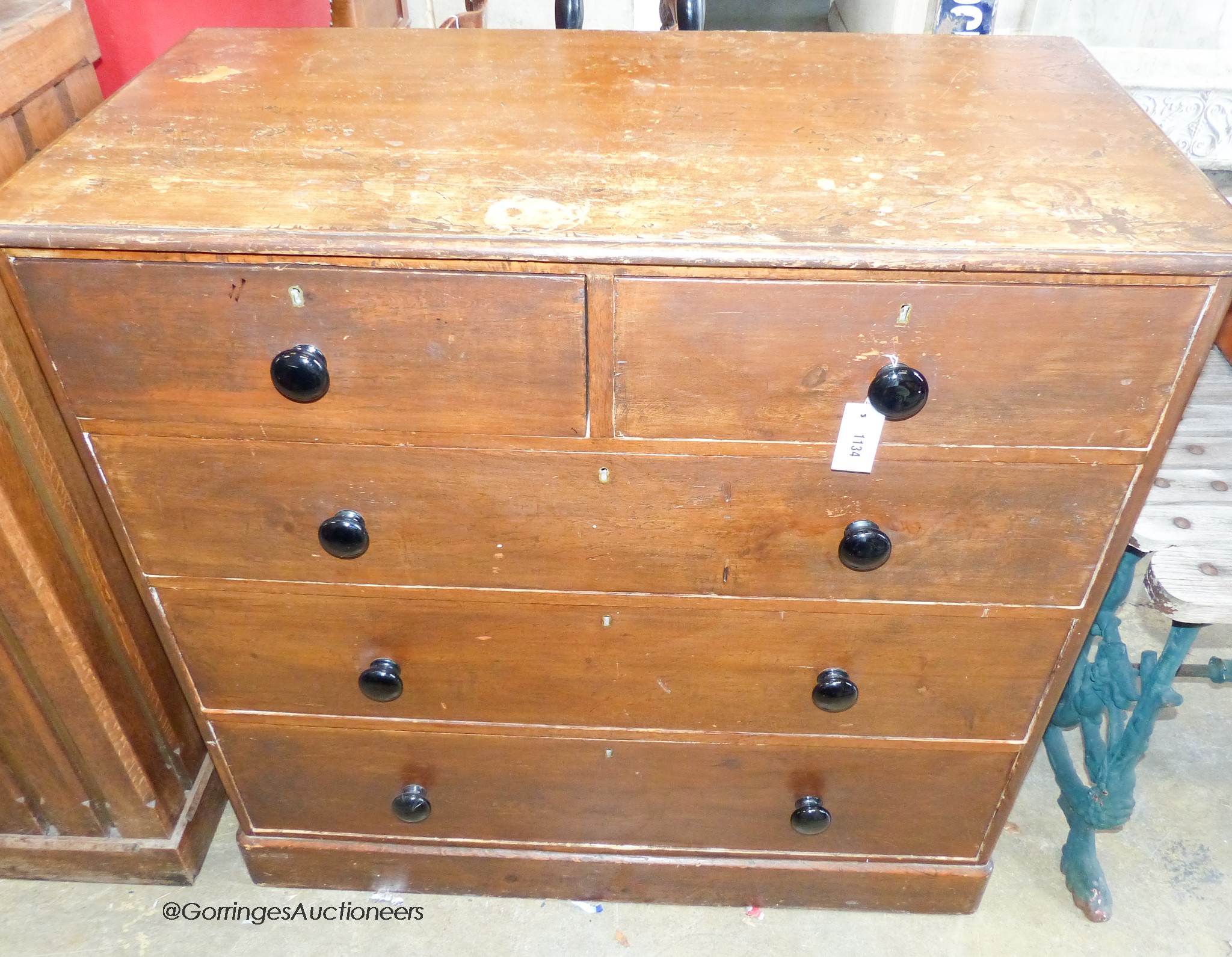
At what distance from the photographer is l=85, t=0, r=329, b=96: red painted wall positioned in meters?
1.45

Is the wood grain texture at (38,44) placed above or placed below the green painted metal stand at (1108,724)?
above

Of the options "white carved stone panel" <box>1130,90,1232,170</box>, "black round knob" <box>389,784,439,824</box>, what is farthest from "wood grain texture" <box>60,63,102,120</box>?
"white carved stone panel" <box>1130,90,1232,170</box>

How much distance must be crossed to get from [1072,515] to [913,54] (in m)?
0.69

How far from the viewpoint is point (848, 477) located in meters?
1.10

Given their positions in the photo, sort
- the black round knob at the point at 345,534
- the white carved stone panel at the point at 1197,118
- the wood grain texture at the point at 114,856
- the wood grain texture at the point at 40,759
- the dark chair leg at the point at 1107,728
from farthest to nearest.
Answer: the white carved stone panel at the point at 1197,118 → the wood grain texture at the point at 114,856 → the dark chair leg at the point at 1107,728 → the wood grain texture at the point at 40,759 → the black round knob at the point at 345,534

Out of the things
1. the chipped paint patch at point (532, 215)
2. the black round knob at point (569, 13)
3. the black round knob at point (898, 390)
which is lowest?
the black round knob at point (898, 390)

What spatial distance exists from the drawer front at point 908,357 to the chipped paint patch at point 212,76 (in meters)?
0.68

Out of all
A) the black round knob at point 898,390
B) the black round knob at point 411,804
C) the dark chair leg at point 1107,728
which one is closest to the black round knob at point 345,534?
the black round knob at point 411,804

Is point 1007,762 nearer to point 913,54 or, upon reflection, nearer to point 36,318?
point 913,54

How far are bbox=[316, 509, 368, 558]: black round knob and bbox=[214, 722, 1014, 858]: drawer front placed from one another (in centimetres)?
39

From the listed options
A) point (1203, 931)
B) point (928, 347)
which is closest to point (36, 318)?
point (928, 347)

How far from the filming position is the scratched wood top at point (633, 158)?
93 cm

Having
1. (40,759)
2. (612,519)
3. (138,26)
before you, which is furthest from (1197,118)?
(40,759)

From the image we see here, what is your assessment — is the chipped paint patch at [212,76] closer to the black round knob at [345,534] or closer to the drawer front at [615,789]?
the black round knob at [345,534]
